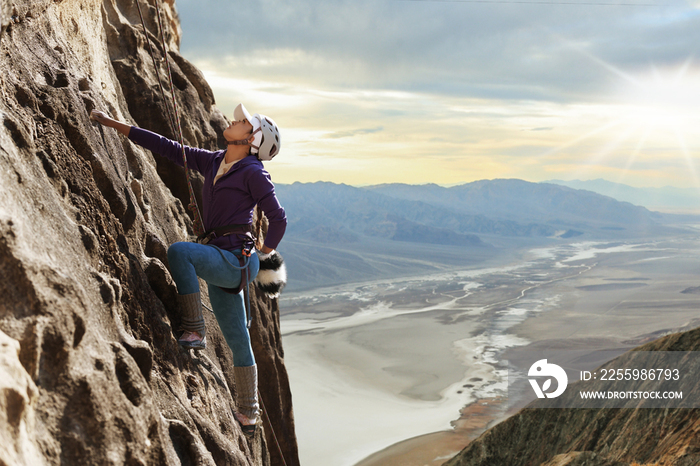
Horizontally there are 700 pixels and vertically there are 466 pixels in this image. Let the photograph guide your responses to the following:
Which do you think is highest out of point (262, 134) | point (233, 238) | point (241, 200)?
point (262, 134)

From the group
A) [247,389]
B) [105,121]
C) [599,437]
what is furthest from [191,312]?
[599,437]

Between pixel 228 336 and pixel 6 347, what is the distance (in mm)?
2790

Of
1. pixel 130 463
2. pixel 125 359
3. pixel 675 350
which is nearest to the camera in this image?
pixel 130 463

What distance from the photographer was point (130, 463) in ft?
10.8

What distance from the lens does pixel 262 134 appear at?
5.42 metres

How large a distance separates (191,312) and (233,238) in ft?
2.82

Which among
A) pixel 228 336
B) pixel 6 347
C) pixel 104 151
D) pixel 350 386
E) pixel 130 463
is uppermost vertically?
pixel 104 151

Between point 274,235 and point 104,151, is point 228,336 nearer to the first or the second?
point 274,235

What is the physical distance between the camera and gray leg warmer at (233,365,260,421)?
17.9 feet

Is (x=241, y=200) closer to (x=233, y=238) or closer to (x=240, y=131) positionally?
(x=233, y=238)

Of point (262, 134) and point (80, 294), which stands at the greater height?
point (262, 134)

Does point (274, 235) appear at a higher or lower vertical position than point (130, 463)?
higher

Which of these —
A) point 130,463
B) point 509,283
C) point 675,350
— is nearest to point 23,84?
point 130,463

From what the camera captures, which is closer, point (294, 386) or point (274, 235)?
point (274, 235)
